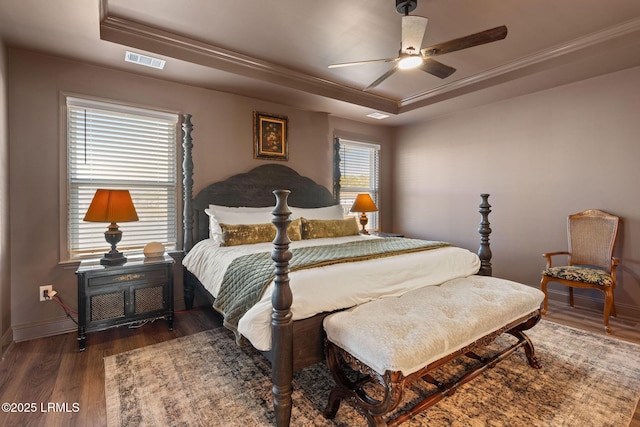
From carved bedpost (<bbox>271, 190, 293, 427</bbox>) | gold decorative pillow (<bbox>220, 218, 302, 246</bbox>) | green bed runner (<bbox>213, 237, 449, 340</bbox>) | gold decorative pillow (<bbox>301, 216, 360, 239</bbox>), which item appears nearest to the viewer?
carved bedpost (<bbox>271, 190, 293, 427</bbox>)

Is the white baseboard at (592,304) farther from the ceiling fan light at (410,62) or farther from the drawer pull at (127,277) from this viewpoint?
the drawer pull at (127,277)

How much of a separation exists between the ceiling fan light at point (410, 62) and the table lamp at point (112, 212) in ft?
8.71

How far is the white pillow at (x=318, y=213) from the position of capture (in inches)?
153

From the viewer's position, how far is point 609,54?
9.57ft

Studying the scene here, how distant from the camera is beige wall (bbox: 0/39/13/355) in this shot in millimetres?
2449

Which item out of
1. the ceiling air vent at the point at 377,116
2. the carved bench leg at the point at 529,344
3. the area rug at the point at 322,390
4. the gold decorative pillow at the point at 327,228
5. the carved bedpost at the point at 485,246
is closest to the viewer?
the area rug at the point at 322,390

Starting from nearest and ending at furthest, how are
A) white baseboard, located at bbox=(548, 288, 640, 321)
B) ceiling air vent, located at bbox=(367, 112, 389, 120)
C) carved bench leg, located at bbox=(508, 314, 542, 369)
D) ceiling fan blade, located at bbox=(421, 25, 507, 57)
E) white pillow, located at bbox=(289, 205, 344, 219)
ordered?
1. ceiling fan blade, located at bbox=(421, 25, 507, 57)
2. carved bench leg, located at bbox=(508, 314, 542, 369)
3. white baseboard, located at bbox=(548, 288, 640, 321)
4. white pillow, located at bbox=(289, 205, 344, 219)
5. ceiling air vent, located at bbox=(367, 112, 389, 120)

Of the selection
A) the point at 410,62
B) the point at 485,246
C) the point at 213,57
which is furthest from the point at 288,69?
the point at 485,246

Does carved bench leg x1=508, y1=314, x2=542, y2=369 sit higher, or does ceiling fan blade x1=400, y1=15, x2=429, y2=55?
ceiling fan blade x1=400, y1=15, x2=429, y2=55

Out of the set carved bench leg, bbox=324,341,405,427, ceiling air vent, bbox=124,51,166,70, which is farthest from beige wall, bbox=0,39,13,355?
carved bench leg, bbox=324,341,405,427

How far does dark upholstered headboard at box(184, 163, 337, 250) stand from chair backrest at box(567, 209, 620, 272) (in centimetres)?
300

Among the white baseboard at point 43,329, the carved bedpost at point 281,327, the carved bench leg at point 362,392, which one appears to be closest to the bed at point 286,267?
the carved bedpost at point 281,327

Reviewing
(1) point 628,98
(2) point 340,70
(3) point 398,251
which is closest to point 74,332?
(3) point 398,251

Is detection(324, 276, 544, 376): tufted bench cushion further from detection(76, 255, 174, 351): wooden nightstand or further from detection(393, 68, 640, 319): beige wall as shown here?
detection(393, 68, 640, 319): beige wall
